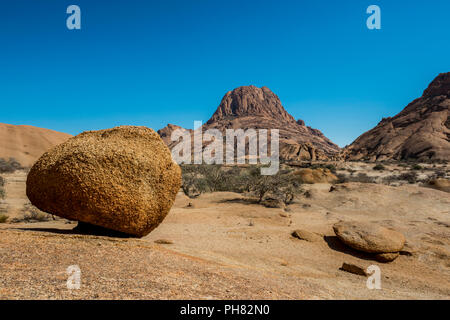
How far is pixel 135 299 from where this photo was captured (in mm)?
2498

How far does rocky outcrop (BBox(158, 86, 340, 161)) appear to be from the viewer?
112m

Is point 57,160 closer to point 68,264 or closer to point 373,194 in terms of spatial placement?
point 68,264

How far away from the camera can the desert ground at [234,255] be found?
2955 millimetres

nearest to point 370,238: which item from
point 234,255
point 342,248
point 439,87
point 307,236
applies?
point 342,248

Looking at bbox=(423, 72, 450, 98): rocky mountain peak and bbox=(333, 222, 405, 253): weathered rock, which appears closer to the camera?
bbox=(333, 222, 405, 253): weathered rock

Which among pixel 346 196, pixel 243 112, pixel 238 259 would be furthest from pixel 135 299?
pixel 243 112

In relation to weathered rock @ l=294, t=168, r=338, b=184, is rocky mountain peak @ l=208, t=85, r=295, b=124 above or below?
above

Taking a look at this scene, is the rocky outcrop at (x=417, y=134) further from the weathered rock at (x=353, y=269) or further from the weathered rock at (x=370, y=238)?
the weathered rock at (x=353, y=269)

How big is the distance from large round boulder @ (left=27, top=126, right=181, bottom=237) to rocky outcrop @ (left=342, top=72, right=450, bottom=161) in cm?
5663

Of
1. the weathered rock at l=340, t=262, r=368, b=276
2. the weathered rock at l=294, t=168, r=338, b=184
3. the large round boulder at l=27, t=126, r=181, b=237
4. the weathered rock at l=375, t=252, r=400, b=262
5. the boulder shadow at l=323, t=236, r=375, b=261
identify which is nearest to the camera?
the large round boulder at l=27, t=126, r=181, b=237

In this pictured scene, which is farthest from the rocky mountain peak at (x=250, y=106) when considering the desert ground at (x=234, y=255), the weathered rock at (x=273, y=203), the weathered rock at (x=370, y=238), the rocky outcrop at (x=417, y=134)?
the weathered rock at (x=370, y=238)

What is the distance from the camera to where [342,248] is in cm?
777

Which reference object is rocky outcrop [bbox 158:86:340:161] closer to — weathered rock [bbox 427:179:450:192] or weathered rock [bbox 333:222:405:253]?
weathered rock [bbox 427:179:450:192]

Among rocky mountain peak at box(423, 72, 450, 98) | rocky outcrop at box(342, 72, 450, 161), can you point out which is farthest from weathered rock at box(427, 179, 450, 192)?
rocky mountain peak at box(423, 72, 450, 98)
